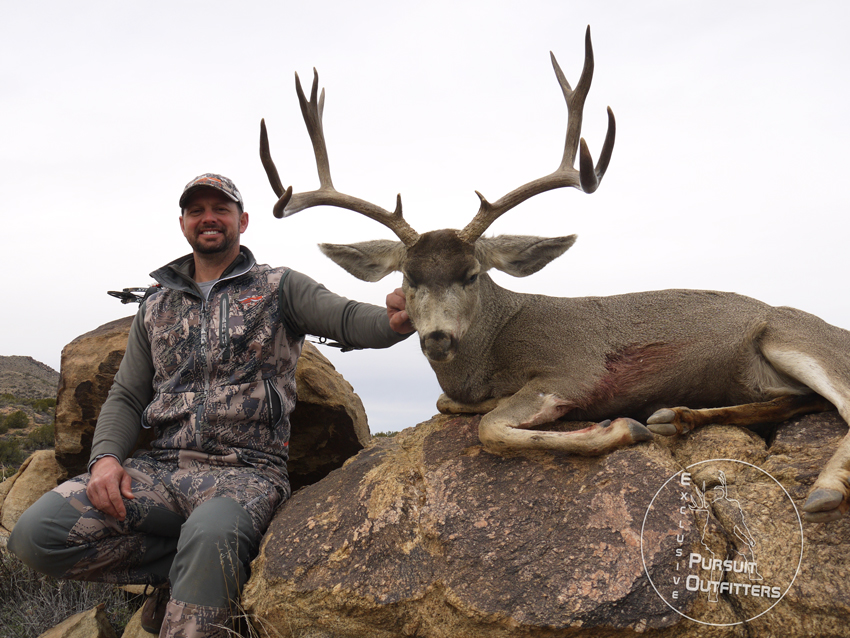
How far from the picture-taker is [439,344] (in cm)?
451

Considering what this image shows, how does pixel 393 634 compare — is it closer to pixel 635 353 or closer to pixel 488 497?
pixel 488 497

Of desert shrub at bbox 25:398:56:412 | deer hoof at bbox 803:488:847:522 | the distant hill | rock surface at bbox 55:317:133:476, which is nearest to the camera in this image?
deer hoof at bbox 803:488:847:522

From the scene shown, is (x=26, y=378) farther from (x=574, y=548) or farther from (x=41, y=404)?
(x=574, y=548)

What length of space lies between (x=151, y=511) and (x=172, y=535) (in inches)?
16.8

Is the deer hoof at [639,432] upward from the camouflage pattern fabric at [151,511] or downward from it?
upward

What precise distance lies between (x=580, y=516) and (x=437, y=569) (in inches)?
37.4

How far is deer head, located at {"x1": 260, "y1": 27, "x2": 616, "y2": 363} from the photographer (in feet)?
15.6

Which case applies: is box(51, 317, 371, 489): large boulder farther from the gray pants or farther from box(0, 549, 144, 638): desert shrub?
the gray pants

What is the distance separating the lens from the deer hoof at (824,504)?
3350mm

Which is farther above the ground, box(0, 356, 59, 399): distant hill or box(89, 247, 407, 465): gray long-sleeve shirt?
box(89, 247, 407, 465): gray long-sleeve shirt

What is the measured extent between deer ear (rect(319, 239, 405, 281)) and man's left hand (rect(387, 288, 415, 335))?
62 cm

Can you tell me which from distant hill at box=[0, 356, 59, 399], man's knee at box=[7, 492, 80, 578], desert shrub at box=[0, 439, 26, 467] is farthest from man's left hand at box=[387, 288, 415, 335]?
distant hill at box=[0, 356, 59, 399]

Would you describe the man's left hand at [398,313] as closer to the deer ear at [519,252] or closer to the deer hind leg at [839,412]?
the deer ear at [519,252]

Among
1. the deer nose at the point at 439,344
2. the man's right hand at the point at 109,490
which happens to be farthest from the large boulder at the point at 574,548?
the man's right hand at the point at 109,490
